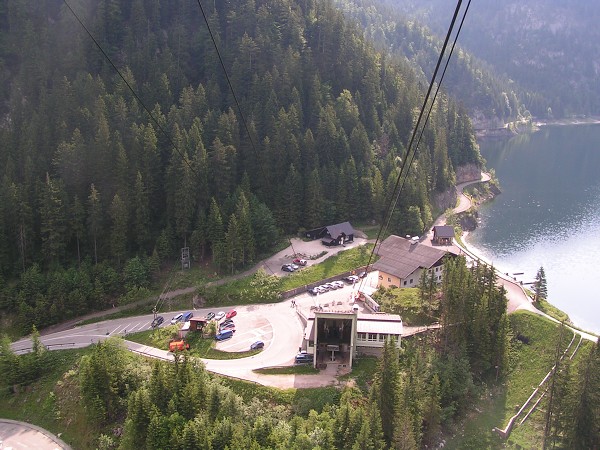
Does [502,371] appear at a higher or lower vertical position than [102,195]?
lower

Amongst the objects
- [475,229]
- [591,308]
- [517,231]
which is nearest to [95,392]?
[591,308]

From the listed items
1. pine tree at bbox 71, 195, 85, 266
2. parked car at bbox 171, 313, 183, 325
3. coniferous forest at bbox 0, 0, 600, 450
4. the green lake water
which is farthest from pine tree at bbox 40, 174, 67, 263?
the green lake water

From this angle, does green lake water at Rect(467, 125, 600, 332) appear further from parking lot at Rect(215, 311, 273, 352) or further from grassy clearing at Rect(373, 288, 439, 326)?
parking lot at Rect(215, 311, 273, 352)

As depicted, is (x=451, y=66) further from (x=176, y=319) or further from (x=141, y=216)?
(x=176, y=319)

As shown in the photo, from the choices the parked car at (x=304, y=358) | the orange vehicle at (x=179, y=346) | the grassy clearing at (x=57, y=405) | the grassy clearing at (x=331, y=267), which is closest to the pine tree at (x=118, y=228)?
the grassy clearing at (x=57, y=405)

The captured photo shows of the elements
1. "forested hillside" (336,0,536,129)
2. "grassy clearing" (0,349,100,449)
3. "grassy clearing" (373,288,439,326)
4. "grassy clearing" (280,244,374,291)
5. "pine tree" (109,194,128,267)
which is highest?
"forested hillside" (336,0,536,129)

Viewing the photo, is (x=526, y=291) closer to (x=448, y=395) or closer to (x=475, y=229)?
(x=448, y=395)
